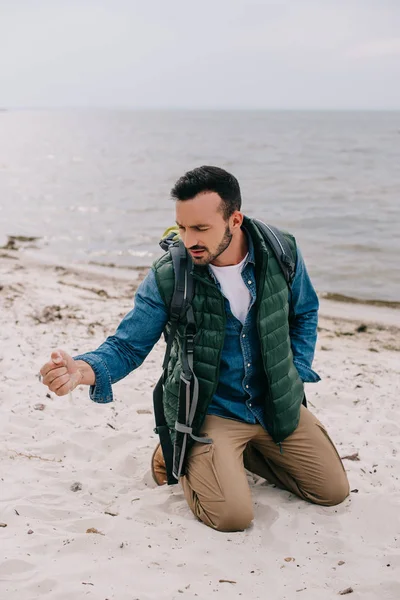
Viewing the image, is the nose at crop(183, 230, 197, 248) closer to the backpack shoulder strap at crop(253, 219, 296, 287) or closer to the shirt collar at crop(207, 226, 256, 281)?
the shirt collar at crop(207, 226, 256, 281)

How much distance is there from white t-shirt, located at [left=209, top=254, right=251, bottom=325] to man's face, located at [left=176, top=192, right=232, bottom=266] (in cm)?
19

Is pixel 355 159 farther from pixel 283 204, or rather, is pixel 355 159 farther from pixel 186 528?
pixel 186 528

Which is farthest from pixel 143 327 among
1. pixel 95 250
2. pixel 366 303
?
pixel 95 250

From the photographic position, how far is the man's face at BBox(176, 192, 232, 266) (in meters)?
3.59

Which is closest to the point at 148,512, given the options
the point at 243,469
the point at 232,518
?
the point at 232,518

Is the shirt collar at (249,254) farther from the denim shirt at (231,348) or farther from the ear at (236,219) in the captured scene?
the ear at (236,219)

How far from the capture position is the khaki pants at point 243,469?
3789 millimetres

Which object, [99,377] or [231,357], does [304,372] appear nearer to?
[231,357]

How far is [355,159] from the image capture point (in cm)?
4025

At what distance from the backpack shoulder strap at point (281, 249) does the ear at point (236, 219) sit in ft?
0.67

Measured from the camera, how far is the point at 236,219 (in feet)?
12.5

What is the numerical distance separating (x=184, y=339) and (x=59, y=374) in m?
0.81

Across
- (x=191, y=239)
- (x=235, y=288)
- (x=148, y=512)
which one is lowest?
(x=148, y=512)

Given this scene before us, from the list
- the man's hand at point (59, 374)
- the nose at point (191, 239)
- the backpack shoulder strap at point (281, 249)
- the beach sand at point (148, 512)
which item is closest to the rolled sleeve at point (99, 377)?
the man's hand at point (59, 374)
